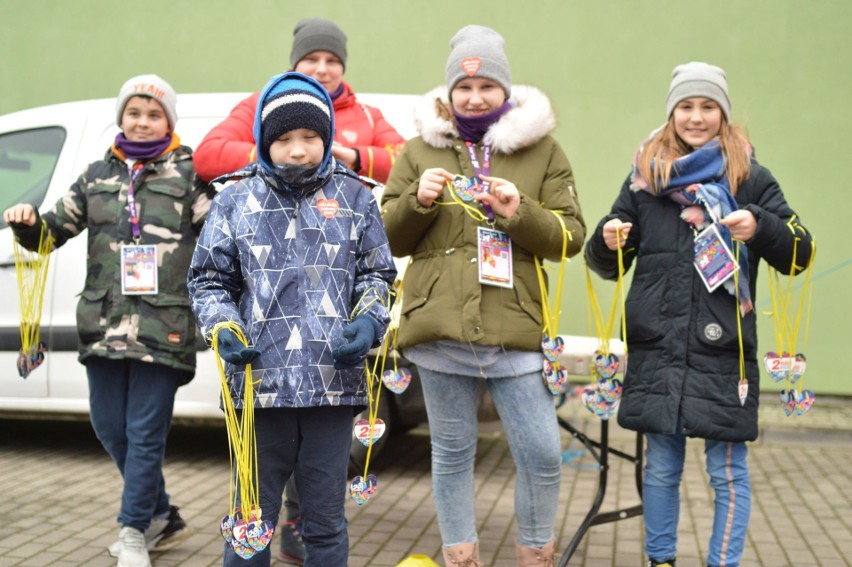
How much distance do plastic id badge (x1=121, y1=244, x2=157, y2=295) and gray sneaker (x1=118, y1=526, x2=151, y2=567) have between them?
0.88m

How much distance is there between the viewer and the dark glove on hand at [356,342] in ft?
9.35

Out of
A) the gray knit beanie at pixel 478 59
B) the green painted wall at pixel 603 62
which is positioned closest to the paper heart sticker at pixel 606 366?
the gray knit beanie at pixel 478 59

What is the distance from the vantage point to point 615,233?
3.61 meters

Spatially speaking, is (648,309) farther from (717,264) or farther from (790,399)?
(790,399)

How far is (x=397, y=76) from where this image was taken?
7.83m

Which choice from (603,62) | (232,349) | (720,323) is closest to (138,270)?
→ (232,349)

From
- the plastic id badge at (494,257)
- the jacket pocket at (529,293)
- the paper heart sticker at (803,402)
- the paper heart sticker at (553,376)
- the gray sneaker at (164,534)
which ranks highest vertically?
the plastic id badge at (494,257)

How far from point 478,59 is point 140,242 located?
1.45 m

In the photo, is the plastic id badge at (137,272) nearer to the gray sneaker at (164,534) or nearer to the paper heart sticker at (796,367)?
the gray sneaker at (164,534)

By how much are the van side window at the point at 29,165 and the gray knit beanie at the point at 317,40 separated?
8.15 ft

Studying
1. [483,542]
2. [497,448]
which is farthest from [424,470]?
[483,542]

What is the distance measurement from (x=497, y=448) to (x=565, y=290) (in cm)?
151

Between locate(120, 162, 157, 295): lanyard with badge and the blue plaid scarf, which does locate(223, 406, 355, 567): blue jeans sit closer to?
locate(120, 162, 157, 295): lanyard with badge

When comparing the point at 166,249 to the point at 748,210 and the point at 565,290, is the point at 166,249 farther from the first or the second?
the point at 565,290
